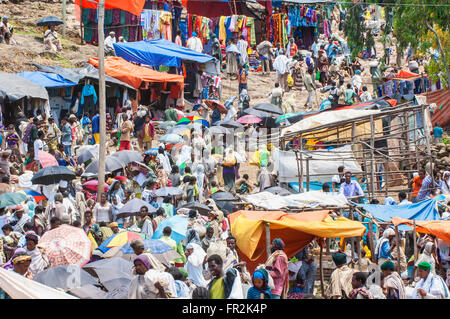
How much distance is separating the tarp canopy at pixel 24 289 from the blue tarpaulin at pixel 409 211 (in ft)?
22.7

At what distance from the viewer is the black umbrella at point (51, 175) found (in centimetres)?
1628

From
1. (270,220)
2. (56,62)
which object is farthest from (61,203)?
(56,62)

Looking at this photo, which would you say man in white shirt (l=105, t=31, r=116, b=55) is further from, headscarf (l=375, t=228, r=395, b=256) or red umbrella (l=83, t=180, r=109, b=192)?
headscarf (l=375, t=228, r=395, b=256)

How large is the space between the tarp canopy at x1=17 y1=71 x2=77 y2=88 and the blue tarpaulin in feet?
39.7

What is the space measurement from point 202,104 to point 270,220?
42.5 ft

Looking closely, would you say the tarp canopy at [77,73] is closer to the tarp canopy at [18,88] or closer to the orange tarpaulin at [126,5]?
the tarp canopy at [18,88]

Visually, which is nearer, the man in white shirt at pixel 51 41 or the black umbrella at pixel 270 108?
the black umbrella at pixel 270 108

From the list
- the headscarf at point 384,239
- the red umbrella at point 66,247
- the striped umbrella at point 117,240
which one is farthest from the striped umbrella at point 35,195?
the headscarf at point 384,239

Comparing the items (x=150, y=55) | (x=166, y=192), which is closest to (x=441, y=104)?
(x=150, y=55)

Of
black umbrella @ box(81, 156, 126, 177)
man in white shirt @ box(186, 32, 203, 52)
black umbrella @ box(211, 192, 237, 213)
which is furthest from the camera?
man in white shirt @ box(186, 32, 203, 52)

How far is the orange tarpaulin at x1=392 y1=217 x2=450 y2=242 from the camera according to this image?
40.9 ft

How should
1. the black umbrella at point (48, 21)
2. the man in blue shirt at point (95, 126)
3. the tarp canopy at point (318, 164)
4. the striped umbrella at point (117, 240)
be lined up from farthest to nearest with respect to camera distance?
the black umbrella at point (48, 21) → the man in blue shirt at point (95, 126) → the tarp canopy at point (318, 164) → the striped umbrella at point (117, 240)

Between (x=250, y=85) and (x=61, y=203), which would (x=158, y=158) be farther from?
(x=250, y=85)

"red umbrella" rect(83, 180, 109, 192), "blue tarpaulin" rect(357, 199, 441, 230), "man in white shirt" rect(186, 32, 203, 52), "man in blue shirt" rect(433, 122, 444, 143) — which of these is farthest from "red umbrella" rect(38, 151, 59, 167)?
"man in white shirt" rect(186, 32, 203, 52)
